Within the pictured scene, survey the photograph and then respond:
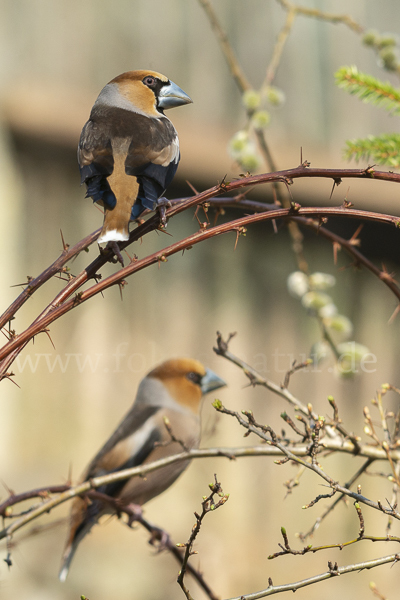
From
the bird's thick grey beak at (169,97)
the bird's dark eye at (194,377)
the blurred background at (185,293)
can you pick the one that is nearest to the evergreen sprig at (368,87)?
the bird's thick grey beak at (169,97)

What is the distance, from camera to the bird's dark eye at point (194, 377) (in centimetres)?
187

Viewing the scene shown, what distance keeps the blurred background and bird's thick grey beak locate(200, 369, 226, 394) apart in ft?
2.89

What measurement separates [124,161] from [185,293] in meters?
2.20

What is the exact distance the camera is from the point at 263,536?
315 centimetres

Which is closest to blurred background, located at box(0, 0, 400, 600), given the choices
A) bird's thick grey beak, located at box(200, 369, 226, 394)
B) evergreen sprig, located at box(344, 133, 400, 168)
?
bird's thick grey beak, located at box(200, 369, 226, 394)

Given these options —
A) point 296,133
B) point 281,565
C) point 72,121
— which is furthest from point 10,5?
point 281,565

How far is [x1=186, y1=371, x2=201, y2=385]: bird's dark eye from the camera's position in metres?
1.87

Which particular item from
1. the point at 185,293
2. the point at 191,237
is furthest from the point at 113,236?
the point at 185,293

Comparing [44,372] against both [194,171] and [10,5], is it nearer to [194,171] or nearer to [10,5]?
[194,171]

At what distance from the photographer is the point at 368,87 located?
4.21ft

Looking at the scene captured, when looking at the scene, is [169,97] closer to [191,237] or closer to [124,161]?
[124,161]

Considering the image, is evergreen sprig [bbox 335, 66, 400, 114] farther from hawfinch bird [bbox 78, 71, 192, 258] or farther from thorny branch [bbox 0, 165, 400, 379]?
thorny branch [bbox 0, 165, 400, 379]

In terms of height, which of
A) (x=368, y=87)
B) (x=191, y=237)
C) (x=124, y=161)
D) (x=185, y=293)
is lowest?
(x=191, y=237)

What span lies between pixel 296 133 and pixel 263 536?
6.98 feet
